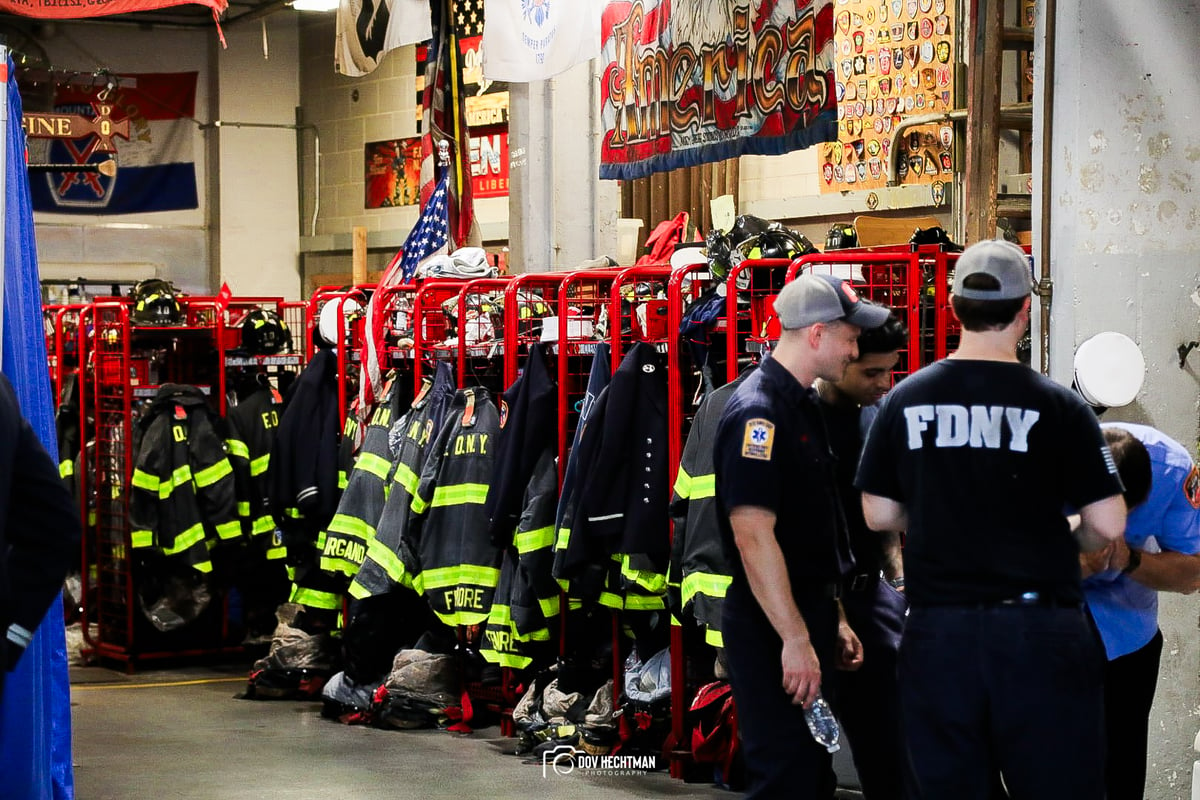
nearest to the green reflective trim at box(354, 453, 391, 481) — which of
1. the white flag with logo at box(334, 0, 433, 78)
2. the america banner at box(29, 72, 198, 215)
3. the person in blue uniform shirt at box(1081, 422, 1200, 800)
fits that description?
the white flag with logo at box(334, 0, 433, 78)

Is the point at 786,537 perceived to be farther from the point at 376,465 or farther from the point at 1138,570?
the point at 376,465

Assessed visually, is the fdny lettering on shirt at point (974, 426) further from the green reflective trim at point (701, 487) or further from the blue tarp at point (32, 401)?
the green reflective trim at point (701, 487)

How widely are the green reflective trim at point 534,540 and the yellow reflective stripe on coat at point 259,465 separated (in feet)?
10.4

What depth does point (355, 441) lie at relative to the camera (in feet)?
29.6

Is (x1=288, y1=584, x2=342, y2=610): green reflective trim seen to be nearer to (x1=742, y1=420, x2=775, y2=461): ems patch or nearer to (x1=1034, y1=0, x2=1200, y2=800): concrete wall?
(x1=1034, y1=0, x2=1200, y2=800): concrete wall

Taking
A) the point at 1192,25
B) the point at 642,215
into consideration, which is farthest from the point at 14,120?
the point at 642,215

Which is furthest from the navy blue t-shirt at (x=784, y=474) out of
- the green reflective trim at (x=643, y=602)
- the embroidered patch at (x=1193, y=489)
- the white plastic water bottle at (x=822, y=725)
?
the green reflective trim at (x=643, y=602)

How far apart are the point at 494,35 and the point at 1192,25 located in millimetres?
4628

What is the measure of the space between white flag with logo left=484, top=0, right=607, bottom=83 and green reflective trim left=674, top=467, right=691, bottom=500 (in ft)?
10.1

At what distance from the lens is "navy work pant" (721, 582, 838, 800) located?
4418 mm

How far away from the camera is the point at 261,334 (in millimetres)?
10391

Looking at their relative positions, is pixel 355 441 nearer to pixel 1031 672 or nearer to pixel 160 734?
pixel 160 734

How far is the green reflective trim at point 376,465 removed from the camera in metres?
8.42

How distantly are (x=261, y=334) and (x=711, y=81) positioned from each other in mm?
3566
